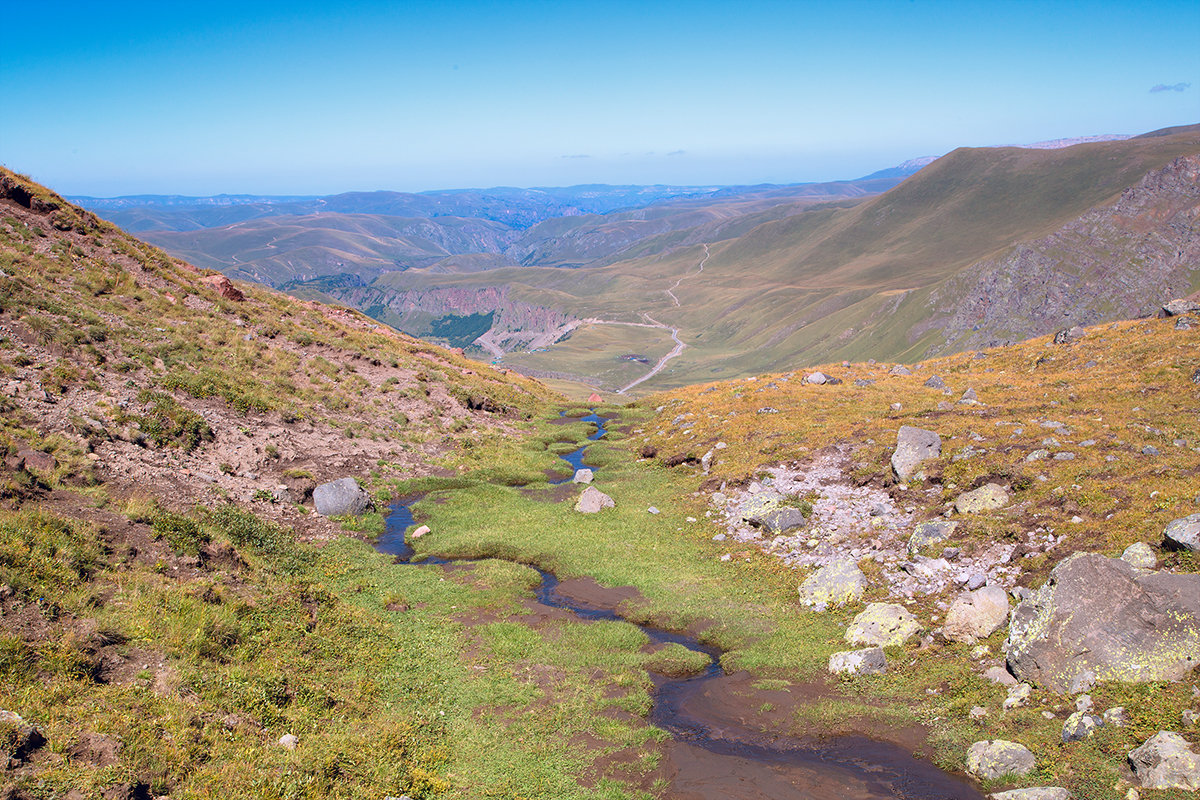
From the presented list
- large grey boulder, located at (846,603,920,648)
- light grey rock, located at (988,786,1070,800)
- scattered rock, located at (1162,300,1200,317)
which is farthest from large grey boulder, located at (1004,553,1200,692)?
scattered rock, located at (1162,300,1200,317)

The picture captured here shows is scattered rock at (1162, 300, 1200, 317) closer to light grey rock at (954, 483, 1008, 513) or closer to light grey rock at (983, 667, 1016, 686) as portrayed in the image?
light grey rock at (954, 483, 1008, 513)

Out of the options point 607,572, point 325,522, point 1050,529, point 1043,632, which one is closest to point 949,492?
point 1050,529

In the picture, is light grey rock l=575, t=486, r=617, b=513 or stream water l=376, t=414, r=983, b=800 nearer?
stream water l=376, t=414, r=983, b=800

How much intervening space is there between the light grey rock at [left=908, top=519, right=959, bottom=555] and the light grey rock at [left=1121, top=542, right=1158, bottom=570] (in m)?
5.98

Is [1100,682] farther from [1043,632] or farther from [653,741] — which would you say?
[653,741]

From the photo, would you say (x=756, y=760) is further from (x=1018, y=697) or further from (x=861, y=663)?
(x=1018, y=697)

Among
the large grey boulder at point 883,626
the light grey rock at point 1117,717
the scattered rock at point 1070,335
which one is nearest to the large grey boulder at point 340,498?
the large grey boulder at point 883,626

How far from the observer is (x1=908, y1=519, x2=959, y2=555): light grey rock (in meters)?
25.6

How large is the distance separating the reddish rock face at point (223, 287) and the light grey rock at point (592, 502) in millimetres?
38764

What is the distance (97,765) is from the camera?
12109 millimetres

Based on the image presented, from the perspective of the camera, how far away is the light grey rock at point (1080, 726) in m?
15.2

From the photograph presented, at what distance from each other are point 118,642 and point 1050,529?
1190 inches

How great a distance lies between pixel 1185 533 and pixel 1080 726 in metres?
8.25

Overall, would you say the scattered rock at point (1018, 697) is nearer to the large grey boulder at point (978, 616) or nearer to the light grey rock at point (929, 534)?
the large grey boulder at point (978, 616)
